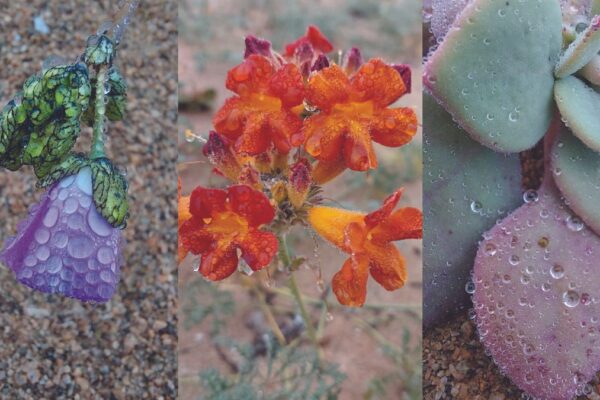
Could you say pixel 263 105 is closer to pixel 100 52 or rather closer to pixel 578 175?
pixel 100 52

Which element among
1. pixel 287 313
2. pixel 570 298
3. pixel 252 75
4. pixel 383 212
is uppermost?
pixel 252 75

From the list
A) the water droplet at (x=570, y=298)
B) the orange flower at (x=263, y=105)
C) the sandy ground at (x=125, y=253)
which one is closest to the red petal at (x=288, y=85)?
the orange flower at (x=263, y=105)

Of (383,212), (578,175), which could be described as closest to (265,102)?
(383,212)

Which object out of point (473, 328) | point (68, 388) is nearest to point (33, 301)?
point (68, 388)

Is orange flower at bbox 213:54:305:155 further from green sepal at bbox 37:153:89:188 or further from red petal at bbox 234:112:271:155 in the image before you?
green sepal at bbox 37:153:89:188

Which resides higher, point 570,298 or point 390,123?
point 390,123
